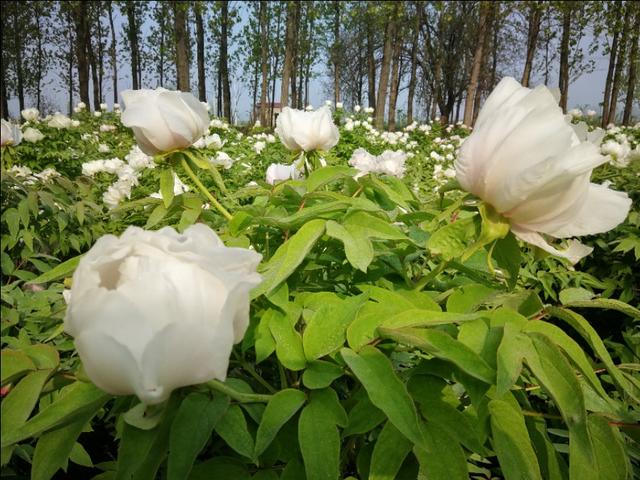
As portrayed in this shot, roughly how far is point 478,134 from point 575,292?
13.5 inches

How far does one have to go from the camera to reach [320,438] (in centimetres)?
53

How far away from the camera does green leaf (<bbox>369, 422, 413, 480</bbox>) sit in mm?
562

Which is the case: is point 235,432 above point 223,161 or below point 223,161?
below

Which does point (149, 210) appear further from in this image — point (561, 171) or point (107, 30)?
point (107, 30)

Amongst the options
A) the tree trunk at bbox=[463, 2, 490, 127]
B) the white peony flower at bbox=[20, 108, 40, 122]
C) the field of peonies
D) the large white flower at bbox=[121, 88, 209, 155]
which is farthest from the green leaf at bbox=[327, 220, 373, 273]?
the tree trunk at bbox=[463, 2, 490, 127]

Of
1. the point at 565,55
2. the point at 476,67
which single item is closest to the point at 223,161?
the point at 476,67

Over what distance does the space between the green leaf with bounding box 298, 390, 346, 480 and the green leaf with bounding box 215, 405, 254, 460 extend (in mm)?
55

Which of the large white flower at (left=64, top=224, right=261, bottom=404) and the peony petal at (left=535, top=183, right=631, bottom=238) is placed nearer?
the large white flower at (left=64, top=224, right=261, bottom=404)

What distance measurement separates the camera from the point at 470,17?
65.3 ft

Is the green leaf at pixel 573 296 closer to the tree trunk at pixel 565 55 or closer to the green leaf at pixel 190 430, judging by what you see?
the green leaf at pixel 190 430

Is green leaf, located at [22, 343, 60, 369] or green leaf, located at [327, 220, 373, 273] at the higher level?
green leaf, located at [327, 220, 373, 273]

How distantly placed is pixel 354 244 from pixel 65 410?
364 mm

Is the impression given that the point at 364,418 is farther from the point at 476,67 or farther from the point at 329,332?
the point at 476,67

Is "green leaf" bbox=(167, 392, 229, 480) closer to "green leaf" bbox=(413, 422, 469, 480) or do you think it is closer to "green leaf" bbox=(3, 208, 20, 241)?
"green leaf" bbox=(413, 422, 469, 480)
